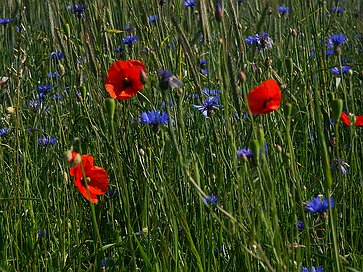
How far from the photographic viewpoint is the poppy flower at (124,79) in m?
1.50

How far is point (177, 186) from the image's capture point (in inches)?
68.7

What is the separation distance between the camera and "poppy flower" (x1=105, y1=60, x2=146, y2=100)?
1.50 metres

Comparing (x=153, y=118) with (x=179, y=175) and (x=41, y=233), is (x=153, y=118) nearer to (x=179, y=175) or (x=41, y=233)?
(x=179, y=175)

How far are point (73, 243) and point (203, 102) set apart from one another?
0.50 meters

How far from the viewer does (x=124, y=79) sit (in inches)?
59.9

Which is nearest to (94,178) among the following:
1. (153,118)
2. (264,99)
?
(153,118)

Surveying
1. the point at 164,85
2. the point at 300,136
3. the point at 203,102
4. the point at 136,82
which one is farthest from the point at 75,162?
the point at 300,136

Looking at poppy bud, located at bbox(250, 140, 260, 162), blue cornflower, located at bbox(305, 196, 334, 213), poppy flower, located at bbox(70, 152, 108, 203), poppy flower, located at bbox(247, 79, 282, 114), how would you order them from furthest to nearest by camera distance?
poppy flower, located at bbox(70, 152, 108, 203)
blue cornflower, located at bbox(305, 196, 334, 213)
poppy flower, located at bbox(247, 79, 282, 114)
poppy bud, located at bbox(250, 140, 260, 162)

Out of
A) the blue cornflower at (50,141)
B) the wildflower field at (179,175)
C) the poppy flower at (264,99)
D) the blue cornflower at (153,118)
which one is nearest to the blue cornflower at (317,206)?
the wildflower field at (179,175)

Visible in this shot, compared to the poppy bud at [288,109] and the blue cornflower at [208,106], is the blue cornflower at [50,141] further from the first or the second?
the poppy bud at [288,109]

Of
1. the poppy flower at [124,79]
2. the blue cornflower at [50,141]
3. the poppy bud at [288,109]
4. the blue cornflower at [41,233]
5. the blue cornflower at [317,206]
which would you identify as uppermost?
the poppy bud at [288,109]

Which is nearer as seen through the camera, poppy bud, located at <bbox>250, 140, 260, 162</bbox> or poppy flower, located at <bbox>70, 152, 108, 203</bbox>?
poppy bud, located at <bbox>250, 140, 260, 162</bbox>

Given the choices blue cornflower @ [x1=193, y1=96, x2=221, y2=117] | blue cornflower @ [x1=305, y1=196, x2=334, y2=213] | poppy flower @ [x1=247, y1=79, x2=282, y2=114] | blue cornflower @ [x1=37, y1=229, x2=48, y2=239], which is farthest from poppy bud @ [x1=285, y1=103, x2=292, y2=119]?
blue cornflower @ [x1=37, y1=229, x2=48, y2=239]

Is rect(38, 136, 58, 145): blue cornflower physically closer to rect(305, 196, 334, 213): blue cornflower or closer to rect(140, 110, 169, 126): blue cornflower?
rect(140, 110, 169, 126): blue cornflower
